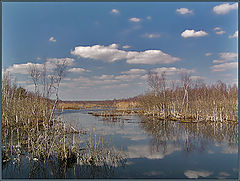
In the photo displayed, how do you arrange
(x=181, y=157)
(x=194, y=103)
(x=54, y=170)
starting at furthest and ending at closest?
(x=194, y=103), (x=181, y=157), (x=54, y=170)


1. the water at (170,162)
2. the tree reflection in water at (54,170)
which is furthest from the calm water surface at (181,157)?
the tree reflection in water at (54,170)

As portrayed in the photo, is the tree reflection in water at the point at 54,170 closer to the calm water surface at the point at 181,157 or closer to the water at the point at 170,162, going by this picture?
the water at the point at 170,162

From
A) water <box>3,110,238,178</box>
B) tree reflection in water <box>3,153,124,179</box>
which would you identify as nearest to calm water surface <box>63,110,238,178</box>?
water <box>3,110,238,178</box>

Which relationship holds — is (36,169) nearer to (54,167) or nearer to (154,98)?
(54,167)

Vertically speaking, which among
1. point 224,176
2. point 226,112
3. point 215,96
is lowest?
point 224,176

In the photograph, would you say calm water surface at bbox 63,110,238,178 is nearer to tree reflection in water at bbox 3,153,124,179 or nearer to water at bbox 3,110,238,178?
water at bbox 3,110,238,178

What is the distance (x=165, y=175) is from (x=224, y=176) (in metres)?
1.94

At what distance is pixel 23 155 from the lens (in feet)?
24.6

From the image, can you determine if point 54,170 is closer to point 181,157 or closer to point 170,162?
point 170,162

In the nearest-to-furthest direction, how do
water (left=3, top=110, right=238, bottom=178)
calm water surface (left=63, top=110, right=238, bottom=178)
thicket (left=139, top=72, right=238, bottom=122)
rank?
1. water (left=3, top=110, right=238, bottom=178)
2. calm water surface (left=63, top=110, right=238, bottom=178)
3. thicket (left=139, top=72, right=238, bottom=122)

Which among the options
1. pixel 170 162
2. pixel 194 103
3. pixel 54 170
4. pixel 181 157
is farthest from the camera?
pixel 194 103

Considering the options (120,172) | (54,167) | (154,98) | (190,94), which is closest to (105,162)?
(120,172)

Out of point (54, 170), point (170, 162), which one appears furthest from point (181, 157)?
point (54, 170)

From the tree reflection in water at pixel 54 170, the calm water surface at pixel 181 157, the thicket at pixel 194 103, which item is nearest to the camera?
the tree reflection in water at pixel 54 170
